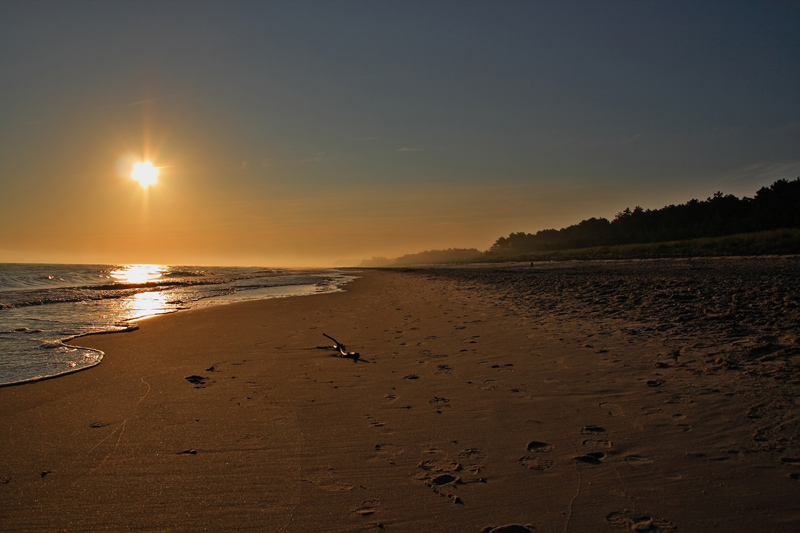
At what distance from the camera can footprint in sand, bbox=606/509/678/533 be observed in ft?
8.48

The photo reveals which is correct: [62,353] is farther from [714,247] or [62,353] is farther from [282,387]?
[714,247]

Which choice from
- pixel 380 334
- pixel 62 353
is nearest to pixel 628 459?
pixel 380 334

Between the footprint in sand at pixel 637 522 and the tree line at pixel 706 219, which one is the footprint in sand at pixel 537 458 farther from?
the tree line at pixel 706 219

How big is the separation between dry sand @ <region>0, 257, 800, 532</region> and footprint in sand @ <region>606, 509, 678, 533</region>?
0.01 metres

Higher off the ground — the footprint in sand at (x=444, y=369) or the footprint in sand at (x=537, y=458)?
the footprint in sand at (x=444, y=369)

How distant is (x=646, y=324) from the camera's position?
823cm

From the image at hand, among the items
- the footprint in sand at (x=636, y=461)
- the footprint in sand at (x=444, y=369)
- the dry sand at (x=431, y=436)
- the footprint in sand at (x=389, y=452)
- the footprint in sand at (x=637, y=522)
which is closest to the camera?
the footprint in sand at (x=637, y=522)

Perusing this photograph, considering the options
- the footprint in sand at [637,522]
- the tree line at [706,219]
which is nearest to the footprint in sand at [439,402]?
the footprint in sand at [637,522]

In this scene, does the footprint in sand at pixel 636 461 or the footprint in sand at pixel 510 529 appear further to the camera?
the footprint in sand at pixel 636 461

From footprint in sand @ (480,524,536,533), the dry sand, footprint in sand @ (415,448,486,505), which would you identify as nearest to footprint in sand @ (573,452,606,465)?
the dry sand

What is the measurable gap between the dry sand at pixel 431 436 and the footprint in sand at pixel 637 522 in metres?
0.01

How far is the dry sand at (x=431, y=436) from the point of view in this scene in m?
2.85

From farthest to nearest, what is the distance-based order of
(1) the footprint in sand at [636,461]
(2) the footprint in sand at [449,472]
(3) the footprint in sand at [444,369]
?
(3) the footprint in sand at [444,369]
(1) the footprint in sand at [636,461]
(2) the footprint in sand at [449,472]

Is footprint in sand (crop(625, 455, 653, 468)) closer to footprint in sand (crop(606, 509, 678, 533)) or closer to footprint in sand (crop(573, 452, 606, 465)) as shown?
footprint in sand (crop(573, 452, 606, 465))
